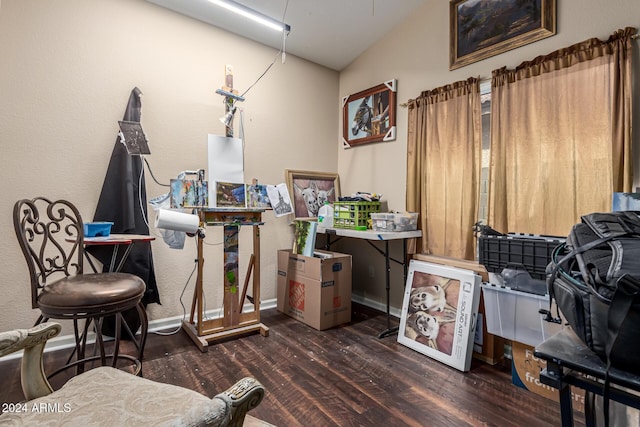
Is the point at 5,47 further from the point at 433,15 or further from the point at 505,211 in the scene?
the point at 505,211

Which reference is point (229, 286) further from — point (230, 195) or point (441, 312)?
point (441, 312)

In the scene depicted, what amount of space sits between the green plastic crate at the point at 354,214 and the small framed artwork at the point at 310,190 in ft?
1.60

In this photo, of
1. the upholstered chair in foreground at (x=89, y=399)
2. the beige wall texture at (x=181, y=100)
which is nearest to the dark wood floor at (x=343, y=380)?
the beige wall texture at (x=181, y=100)

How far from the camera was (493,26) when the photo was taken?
2.46m

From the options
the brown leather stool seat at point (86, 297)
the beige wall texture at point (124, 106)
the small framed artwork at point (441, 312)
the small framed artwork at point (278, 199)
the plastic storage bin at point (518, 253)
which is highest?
the beige wall texture at point (124, 106)

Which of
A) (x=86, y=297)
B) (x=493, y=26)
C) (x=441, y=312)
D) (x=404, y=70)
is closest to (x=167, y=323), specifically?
(x=86, y=297)

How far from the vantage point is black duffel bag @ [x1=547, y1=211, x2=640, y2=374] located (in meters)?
0.75

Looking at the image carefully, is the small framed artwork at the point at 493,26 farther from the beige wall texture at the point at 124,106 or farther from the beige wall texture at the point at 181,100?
the beige wall texture at the point at 124,106

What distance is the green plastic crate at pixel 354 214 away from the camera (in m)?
3.01

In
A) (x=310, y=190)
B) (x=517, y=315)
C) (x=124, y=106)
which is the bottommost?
(x=517, y=315)

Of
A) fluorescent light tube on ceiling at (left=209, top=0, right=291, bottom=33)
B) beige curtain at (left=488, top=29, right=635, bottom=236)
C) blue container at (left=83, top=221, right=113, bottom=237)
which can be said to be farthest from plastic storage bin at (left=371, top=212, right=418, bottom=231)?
blue container at (left=83, top=221, right=113, bottom=237)

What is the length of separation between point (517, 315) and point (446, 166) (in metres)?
1.31

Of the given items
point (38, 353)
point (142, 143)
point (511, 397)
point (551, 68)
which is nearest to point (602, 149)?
point (551, 68)

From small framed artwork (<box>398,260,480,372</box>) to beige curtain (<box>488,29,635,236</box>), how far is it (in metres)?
0.54
